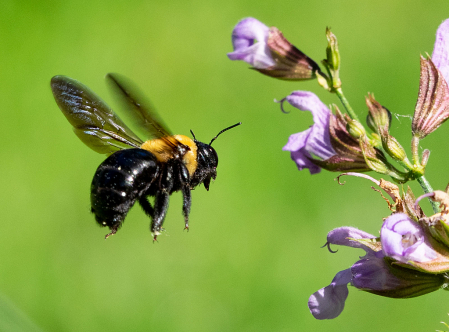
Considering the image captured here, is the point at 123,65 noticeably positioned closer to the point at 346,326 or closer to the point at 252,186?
the point at 252,186

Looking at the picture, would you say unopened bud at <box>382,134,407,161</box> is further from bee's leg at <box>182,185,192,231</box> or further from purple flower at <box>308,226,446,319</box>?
bee's leg at <box>182,185,192,231</box>

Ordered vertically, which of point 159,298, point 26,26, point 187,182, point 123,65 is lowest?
point 159,298

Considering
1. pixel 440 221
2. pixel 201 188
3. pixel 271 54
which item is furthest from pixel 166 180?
pixel 201 188

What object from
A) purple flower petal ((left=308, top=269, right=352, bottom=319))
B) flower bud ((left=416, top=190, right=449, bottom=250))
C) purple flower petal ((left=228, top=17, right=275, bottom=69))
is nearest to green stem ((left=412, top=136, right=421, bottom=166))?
flower bud ((left=416, top=190, right=449, bottom=250))

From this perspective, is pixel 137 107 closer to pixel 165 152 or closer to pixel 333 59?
pixel 165 152

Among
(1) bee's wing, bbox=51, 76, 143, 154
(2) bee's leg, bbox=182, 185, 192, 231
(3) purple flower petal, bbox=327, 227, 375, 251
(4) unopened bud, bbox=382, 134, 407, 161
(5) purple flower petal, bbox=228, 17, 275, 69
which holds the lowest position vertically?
(3) purple flower petal, bbox=327, 227, 375, 251

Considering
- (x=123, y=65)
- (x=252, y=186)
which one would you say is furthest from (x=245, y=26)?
(x=123, y=65)
